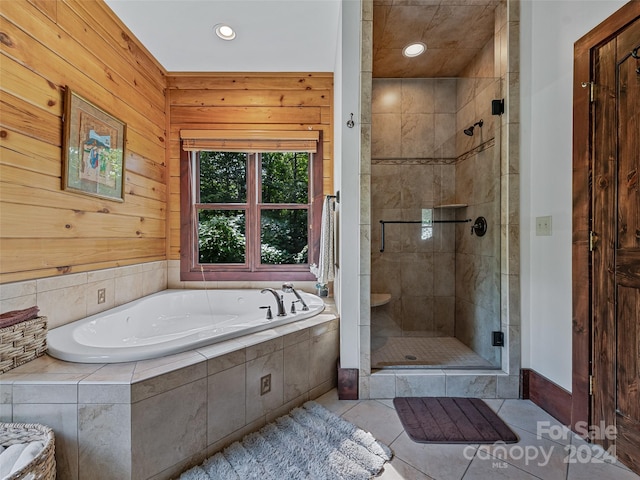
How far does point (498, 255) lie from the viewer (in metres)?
2.00

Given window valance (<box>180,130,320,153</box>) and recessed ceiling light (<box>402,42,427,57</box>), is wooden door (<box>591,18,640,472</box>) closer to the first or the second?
recessed ceiling light (<box>402,42,427,57</box>)

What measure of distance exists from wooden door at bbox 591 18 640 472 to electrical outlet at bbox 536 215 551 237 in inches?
10.7

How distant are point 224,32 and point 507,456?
10.7ft

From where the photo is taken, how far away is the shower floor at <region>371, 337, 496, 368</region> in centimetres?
198

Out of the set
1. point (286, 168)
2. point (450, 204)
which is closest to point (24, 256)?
point (286, 168)

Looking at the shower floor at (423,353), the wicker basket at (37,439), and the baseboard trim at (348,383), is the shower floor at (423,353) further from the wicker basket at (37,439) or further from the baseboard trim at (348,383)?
the wicker basket at (37,439)

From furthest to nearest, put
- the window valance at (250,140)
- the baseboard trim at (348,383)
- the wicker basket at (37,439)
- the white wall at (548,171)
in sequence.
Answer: the window valance at (250,140) < the baseboard trim at (348,383) < the white wall at (548,171) < the wicker basket at (37,439)

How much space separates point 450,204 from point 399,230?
0.50 m

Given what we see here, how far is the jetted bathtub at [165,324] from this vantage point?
1.36 meters

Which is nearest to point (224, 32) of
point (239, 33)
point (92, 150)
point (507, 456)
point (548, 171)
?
point (239, 33)

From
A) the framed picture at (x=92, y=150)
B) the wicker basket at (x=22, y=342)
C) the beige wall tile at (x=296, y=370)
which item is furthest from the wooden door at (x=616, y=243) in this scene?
the framed picture at (x=92, y=150)

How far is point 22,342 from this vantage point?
4.23 ft

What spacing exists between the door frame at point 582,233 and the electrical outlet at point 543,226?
0.57ft

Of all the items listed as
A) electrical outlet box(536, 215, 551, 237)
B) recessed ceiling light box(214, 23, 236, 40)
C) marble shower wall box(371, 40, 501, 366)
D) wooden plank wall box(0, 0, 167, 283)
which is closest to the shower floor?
marble shower wall box(371, 40, 501, 366)
